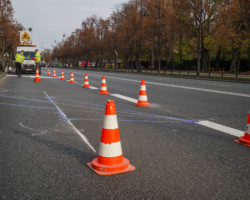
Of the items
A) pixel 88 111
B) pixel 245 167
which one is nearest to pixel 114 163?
pixel 245 167

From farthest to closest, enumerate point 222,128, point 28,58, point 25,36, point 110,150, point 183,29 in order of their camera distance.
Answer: point 183,29 < point 25,36 < point 28,58 < point 222,128 < point 110,150

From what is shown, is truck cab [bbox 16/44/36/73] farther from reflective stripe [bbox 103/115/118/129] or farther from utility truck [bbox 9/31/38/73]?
reflective stripe [bbox 103/115/118/129]

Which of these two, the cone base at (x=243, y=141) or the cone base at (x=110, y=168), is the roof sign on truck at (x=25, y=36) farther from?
the cone base at (x=110, y=168)

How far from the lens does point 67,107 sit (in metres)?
7.75

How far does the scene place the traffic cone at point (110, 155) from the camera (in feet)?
10.4

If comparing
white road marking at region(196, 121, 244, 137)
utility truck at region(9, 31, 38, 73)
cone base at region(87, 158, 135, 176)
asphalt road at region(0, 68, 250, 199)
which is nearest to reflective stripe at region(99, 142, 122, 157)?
cone base at region(87, 158, 135, 176)

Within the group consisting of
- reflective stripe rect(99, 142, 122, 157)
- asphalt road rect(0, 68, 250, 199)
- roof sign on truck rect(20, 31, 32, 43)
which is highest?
roof sign on truck rect(20, 31, 32, 43)

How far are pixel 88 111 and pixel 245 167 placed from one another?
177 inches

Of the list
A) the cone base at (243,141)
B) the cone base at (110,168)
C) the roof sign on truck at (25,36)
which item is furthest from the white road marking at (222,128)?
the roof sign on truck at (25,36)

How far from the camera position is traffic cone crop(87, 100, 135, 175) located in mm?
3178

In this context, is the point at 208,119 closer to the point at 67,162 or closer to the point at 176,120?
the point at 176,120

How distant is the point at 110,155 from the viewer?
3.24 m

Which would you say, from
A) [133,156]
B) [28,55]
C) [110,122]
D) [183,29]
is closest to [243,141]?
[133,156]

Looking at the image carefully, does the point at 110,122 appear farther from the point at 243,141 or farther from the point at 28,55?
the point at 28,55
